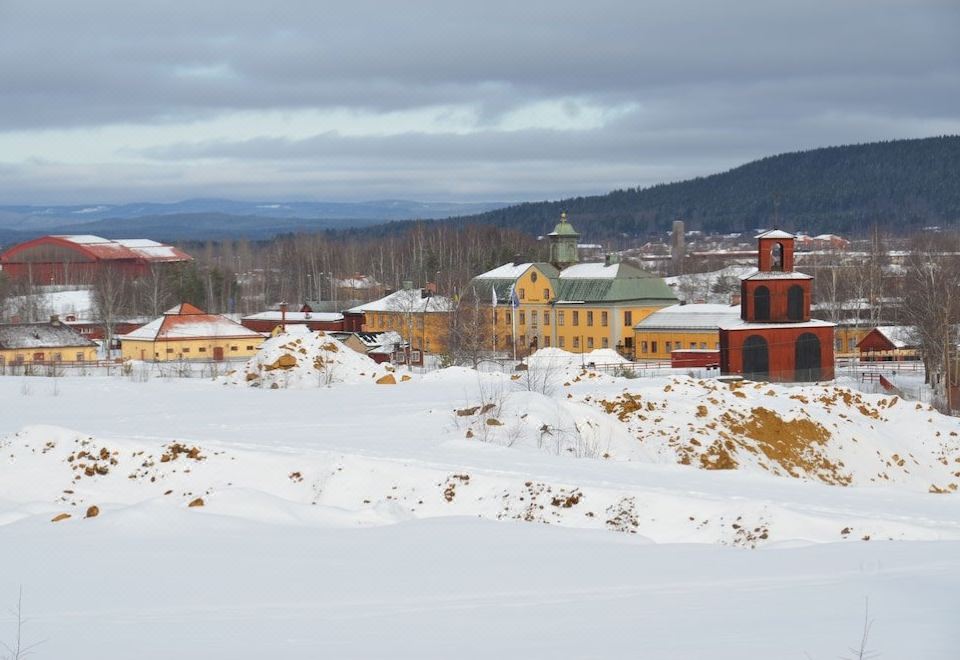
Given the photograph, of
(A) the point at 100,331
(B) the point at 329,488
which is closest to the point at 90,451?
(B) the point at 329,488

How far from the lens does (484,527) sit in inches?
603

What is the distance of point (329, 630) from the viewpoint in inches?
413

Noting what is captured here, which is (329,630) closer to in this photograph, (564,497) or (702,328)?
(564,497)

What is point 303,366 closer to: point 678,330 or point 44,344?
point 44,344

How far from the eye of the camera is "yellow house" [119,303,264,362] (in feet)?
201

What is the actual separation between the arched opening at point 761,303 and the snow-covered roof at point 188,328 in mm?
26583

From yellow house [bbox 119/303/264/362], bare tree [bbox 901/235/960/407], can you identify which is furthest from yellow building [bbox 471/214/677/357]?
bare tree [bbox 901/235/960/407]

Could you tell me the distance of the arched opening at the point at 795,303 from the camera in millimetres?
48156

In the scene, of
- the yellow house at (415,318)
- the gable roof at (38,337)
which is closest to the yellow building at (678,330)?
the yellow house at (415,318)

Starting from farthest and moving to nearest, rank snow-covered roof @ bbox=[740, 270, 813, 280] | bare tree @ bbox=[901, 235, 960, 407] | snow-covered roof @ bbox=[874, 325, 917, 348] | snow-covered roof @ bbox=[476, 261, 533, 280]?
snow-covered roof @ bbox=[476, 261, 533, 280], snow-covered roof @ bbox=[874, 325, 917, 348], snow-covered roof @ bbox=[740, 270, 813, 280], bare tree @ bbox=[901, 235, 960, 407]

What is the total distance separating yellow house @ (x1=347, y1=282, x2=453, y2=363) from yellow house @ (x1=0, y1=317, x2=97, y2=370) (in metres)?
15.3

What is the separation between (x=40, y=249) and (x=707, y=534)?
124 metres

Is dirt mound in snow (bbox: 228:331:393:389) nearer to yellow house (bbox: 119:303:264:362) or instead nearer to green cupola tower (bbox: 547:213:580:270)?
yellow house (bbox: 119:303:264:362)

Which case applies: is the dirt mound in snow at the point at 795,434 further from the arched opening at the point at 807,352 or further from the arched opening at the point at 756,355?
the arched opening at the point at 807,352
